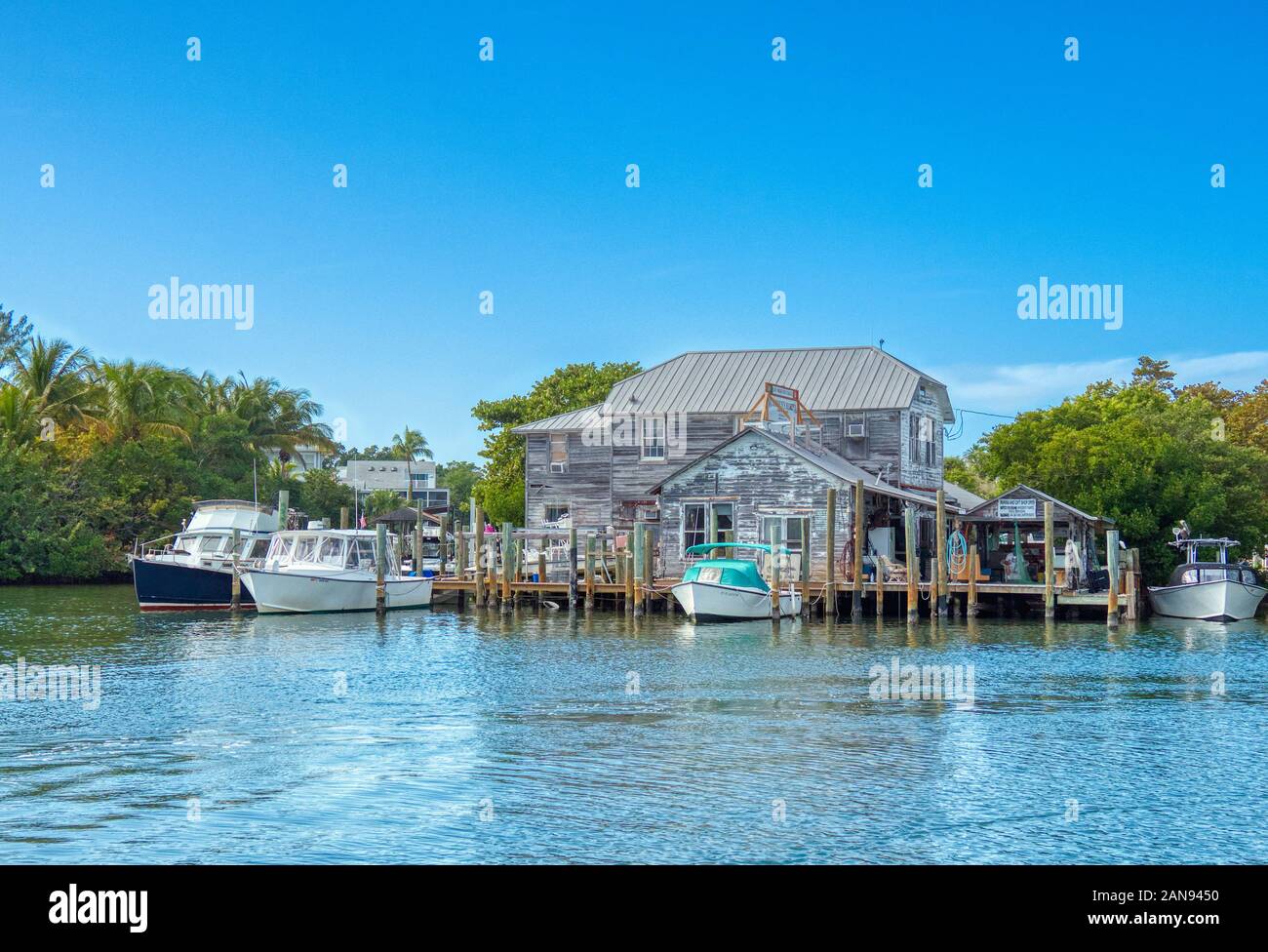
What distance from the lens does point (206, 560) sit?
46.6 metres

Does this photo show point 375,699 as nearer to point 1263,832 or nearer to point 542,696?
point 542,696

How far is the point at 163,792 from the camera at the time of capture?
576 inches

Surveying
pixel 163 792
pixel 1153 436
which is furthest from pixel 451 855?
pixel 1153 436

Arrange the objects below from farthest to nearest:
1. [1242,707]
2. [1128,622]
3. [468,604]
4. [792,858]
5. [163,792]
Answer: [468,604] < [1128,622] < [1242,707] < [163,792] < [792,858]

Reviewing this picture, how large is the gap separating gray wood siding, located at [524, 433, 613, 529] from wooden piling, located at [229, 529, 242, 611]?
44.8ft

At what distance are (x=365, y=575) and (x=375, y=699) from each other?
74.8ft

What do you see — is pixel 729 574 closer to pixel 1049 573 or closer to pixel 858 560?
pixel 858 560

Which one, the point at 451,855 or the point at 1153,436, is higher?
the point at 1153,436

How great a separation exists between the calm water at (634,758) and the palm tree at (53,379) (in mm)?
40187

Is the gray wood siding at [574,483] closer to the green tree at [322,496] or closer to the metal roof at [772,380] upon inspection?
the metal roof at [772,380]

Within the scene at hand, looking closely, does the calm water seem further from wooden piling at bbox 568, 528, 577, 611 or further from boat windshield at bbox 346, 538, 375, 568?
boat windshield at bbox 346, 538, 375, 568

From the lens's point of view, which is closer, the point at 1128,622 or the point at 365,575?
the point at 1128,622

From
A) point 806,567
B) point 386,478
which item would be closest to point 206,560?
point 806,567
